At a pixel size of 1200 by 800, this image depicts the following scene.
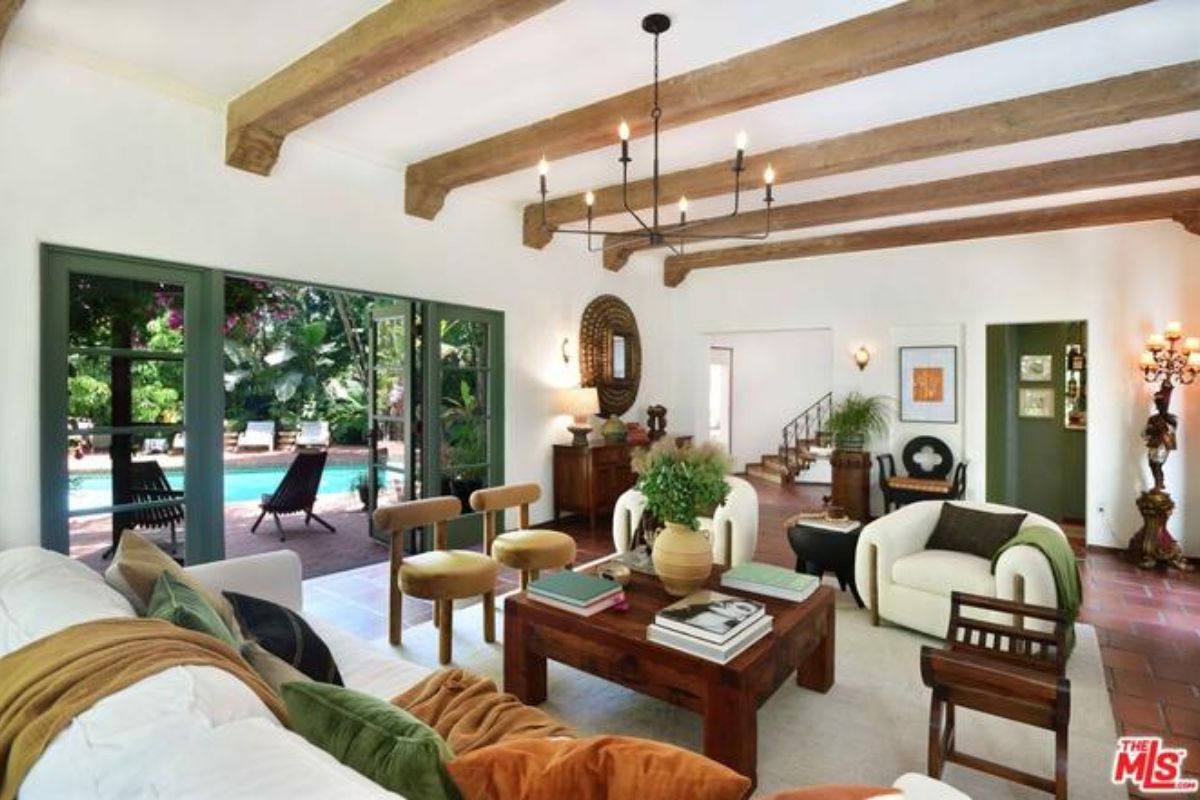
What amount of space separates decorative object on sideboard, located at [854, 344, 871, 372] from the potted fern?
36cm

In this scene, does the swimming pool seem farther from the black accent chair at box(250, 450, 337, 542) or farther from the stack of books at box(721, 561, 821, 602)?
the stack of books at box(721, 561, 821, 602)

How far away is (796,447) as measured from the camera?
9.71m

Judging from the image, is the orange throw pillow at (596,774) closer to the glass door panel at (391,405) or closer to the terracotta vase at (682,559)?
the terracotta vase at (682,559)

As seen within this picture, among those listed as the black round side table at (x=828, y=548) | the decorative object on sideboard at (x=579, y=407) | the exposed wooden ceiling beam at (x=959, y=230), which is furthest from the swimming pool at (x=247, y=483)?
the exposed wooden ceiling beam at (x=959, y=230)

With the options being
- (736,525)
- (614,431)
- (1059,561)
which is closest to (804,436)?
(614,431)

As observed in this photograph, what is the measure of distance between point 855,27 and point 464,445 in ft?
13.2

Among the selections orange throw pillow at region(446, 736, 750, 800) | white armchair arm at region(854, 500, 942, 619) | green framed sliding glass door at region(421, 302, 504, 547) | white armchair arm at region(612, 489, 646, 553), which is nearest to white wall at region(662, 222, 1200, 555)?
green framed sliding glass door at region(421, 302, 504, 547)

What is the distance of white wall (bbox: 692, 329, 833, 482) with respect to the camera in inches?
411

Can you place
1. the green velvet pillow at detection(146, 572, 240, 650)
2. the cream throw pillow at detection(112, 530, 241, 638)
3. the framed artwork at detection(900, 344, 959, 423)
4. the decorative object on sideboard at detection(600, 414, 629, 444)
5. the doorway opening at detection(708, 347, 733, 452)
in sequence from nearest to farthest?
1. the green velvet pillow at detection(146, 572, 240, 650)
2. the cream throw pillow at detection(112, 530, 241, 638)
3. the framed artwork at detection(900, 344, 959, 423)
4. the decorative object on sideboard at detection(600, 414, 629, 444)
5. the doorway opening at detection(708, 347, 733, 452)

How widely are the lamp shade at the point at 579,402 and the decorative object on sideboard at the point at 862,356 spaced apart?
2870 mm

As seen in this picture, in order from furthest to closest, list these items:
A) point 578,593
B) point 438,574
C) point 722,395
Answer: point 722,395 < point 438,574 < point 578,593

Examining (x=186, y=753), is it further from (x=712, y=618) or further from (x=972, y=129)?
(x=972, y=129)

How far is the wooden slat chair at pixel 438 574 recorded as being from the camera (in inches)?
116

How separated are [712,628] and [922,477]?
16.3 ft
